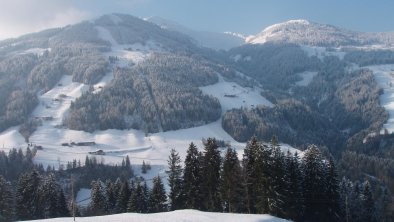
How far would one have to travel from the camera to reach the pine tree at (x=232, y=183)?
76188mm

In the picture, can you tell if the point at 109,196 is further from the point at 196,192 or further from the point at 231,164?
the point at 231,164

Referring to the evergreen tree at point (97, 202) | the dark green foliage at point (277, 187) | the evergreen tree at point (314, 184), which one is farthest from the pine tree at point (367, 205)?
the evergreen tree at point (97, 202)

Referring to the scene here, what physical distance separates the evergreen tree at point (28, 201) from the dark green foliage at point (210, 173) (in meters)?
28.7

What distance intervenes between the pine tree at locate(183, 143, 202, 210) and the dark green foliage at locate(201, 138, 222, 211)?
906 millimetres

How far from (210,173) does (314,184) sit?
15258 mm

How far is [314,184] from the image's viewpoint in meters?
77.6

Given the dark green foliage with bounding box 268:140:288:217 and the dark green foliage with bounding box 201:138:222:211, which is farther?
the dark green foliage with bounding box 201:138:222:211

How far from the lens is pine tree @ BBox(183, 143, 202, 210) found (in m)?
80.8

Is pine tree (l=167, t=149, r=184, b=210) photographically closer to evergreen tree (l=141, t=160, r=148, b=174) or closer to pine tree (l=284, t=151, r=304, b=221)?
pine tree (l=284, t=151, r=304, b=221)

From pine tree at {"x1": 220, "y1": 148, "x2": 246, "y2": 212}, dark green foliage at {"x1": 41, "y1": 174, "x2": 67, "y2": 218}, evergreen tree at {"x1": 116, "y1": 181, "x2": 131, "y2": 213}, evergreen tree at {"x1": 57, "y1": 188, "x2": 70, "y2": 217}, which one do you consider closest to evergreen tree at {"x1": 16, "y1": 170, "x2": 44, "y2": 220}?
dark green foliage at {"x1": 41, "y1": 174, "x2": 67, "y2": 218}

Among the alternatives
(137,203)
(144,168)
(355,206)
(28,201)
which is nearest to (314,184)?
(355,206)

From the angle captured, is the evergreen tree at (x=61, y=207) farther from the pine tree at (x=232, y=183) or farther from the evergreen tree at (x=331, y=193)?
the evergreen tree at (x=331, y=193)

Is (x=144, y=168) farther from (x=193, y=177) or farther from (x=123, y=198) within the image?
(x=193, y=177)

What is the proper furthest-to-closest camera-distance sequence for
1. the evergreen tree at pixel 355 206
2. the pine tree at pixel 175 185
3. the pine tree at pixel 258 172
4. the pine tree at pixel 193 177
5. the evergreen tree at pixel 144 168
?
the evergreen tree at pixel 144 168 < the evergreen tree at pixel 355 206 < the pine tree at pixel 175 185 < the pine tree at pixel 193 177 < the pine tree at pixel 258 172
